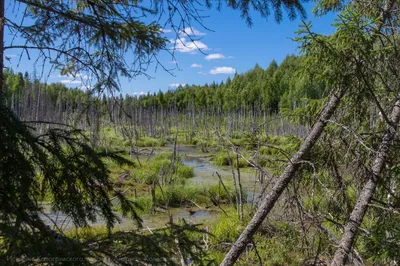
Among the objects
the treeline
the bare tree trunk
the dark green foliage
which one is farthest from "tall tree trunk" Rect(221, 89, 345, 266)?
the treeline

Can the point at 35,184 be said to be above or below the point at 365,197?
above

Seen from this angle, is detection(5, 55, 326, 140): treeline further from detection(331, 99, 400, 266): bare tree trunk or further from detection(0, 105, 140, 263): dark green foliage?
detection(0, 105, 140, 263): dark green foliage

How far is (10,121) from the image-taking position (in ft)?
3.87

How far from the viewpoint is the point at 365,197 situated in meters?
2.96

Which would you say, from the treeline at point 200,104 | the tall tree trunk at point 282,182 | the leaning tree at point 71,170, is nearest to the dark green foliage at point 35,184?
the leaning tree at point 71,170

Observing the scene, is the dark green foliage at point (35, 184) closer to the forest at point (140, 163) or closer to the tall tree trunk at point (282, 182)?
the forest at point (140, 163)

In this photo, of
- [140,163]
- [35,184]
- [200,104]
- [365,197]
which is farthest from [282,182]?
[200,104]

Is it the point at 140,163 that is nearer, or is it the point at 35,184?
the point at 35,184

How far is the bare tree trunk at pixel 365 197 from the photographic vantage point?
2904 mm

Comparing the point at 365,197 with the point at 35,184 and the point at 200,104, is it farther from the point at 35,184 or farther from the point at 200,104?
the point at 200,104

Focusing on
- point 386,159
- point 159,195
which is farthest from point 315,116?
point 159,195

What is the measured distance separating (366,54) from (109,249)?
2.40m

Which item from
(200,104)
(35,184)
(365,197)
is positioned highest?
(200,104)

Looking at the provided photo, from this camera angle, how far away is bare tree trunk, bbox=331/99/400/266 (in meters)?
2.90
